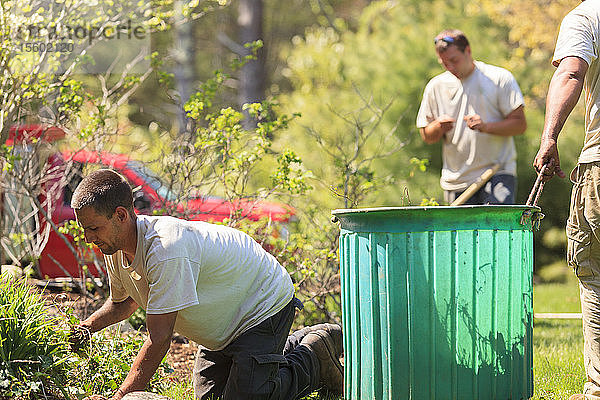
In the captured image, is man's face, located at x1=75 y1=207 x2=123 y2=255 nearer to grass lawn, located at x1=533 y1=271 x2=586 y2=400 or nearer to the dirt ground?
the dirt ground

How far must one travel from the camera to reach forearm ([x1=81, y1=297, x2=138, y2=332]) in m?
3.59

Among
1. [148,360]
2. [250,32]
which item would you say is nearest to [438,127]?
[148,360]

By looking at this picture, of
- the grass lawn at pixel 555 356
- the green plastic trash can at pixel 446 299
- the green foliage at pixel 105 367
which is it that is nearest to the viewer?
the green plastic trash can at pixel 446 299

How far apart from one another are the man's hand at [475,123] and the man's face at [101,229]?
292 cm

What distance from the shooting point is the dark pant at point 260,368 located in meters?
3.50

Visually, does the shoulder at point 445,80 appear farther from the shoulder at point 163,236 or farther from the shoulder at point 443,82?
the shoulder at point 163,236

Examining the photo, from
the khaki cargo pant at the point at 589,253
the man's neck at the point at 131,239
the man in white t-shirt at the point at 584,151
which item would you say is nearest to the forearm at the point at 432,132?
the man in white t-shirt at the point at 584,151

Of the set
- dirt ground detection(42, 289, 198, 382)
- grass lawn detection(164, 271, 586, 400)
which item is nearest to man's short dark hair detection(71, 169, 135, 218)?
dirt ground detection(42, 289, 198, 382)

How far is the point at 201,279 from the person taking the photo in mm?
3387

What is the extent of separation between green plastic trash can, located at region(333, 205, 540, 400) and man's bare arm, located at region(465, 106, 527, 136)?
89.1 inches

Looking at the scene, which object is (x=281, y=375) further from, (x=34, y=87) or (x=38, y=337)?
(x=34, y=87)

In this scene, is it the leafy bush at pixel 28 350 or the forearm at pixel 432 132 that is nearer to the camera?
the leafy bush at pixel 28 350

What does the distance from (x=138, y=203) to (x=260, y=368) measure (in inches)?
118

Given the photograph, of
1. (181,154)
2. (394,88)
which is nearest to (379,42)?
(394,88)
